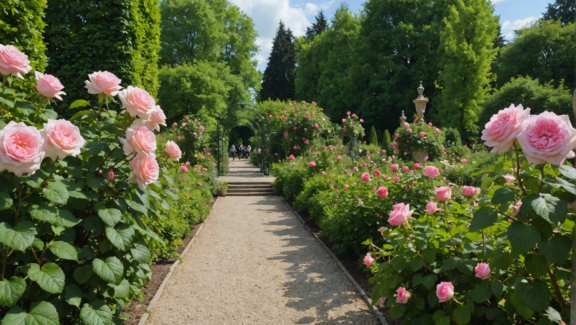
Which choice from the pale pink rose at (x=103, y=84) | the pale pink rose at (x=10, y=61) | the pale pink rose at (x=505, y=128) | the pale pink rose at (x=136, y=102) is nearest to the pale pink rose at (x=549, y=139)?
the pale pink rose at (x=505, y=128)

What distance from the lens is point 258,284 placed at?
440cm

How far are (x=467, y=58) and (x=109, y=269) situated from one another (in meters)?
23.4

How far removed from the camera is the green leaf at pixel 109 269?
1985 millimetres

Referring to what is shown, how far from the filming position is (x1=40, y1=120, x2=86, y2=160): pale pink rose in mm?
1870

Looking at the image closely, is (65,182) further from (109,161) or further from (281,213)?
(281,213)

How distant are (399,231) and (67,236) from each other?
7.16 ft

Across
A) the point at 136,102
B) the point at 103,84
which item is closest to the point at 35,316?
the point at 136,102

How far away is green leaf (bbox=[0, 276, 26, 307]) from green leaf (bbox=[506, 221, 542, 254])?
228cm

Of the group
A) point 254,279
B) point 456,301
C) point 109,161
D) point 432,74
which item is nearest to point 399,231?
point 456,301

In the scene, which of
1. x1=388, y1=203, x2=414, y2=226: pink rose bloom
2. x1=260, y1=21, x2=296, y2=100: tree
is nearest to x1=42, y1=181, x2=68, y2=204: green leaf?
x1=388, y1=203, x2=414, y2=226: pink rose bloom

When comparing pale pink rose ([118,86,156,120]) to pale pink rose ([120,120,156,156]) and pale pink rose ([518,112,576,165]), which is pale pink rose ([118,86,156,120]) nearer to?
pale pink rose ([120,120,156,156])

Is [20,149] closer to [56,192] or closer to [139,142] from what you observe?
[56,192]

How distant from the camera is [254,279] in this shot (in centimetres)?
458

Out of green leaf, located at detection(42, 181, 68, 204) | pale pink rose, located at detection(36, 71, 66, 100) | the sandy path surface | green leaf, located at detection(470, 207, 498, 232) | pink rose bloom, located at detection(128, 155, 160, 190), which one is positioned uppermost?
pale pink rose, located at detection(36, 71, 66, 100)
